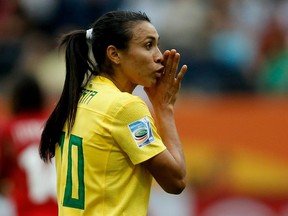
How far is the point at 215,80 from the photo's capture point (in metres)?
11.2

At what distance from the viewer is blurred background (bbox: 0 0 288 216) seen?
9703mm

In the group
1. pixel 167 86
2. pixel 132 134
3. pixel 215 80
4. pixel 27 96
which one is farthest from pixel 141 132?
pixel 215 80

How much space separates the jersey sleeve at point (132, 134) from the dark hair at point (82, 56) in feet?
0.89

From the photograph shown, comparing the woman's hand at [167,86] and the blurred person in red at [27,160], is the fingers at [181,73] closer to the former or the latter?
the woman's hand at [167,86]

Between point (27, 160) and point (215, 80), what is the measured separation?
439 cm

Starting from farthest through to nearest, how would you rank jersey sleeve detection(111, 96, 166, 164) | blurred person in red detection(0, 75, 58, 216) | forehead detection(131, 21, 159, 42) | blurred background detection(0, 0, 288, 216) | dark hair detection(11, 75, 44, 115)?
blurred background detection(0, 0, 288, 216)
dark hair detection(11, 75, 44, 115)
blurred person in red detection(0, 75, 58, 216)
forehead detection(131, 21, 159, 42)
jersey sleeve detection(111, 96, 166, 164)

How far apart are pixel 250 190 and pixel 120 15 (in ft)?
16.9

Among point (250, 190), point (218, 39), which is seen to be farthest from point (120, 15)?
point (218, 39)

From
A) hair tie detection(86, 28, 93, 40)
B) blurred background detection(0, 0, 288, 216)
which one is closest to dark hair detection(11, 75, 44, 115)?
blurred background detection(0, 0, 288, 216)

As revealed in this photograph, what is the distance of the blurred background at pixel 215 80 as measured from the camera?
9703 millimetres

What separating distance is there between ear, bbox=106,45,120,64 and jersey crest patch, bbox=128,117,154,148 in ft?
1.12

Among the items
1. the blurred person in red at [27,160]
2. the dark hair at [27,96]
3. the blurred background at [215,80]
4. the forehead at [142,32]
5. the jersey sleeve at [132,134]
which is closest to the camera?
the jersey sleeve at [132,134]

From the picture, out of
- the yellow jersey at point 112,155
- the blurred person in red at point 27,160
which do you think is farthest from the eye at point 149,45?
the blurred person in red at point 27,160

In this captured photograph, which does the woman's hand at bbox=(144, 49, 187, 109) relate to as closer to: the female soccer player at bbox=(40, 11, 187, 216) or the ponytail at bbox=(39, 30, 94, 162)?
the female soccer player at bbox=(40, 11, 187, 216)
